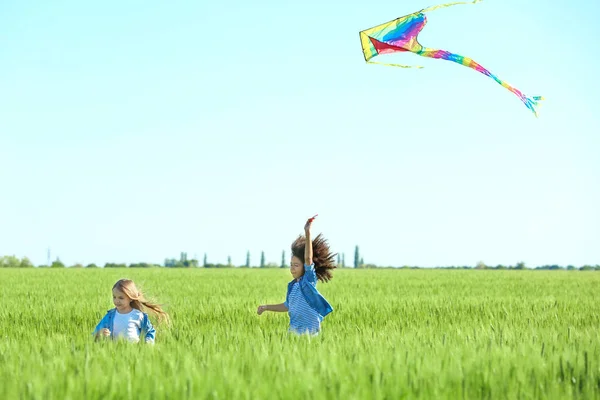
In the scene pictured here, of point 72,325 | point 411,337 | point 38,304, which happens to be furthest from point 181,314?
point 411,337

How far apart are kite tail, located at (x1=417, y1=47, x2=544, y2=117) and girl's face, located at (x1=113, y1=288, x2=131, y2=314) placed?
11.3 feet

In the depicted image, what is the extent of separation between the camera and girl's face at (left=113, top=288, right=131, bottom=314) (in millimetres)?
6379

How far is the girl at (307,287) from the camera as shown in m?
6.62

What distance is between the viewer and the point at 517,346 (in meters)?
5.36

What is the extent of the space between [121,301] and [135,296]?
5.2 inches

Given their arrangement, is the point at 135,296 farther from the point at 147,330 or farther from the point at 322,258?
the point at 322,258

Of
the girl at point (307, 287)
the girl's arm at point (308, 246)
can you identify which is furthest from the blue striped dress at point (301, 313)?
the girl's arm at point (308, 246)

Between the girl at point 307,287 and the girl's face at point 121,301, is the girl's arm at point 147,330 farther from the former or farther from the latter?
the girl at point 307,287

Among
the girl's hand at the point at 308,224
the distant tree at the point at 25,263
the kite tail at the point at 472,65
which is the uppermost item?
the kite tail at the point at 472,65

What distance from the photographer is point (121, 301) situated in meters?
6.41

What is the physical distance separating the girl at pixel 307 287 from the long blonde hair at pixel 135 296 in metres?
1.01

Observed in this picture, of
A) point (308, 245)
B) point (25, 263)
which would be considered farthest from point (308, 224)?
point (25, 263)

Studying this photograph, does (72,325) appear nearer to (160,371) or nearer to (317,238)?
(317,238)

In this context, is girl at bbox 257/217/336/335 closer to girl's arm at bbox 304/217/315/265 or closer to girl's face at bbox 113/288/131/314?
girl's arm at bbox 304/217/315/265
